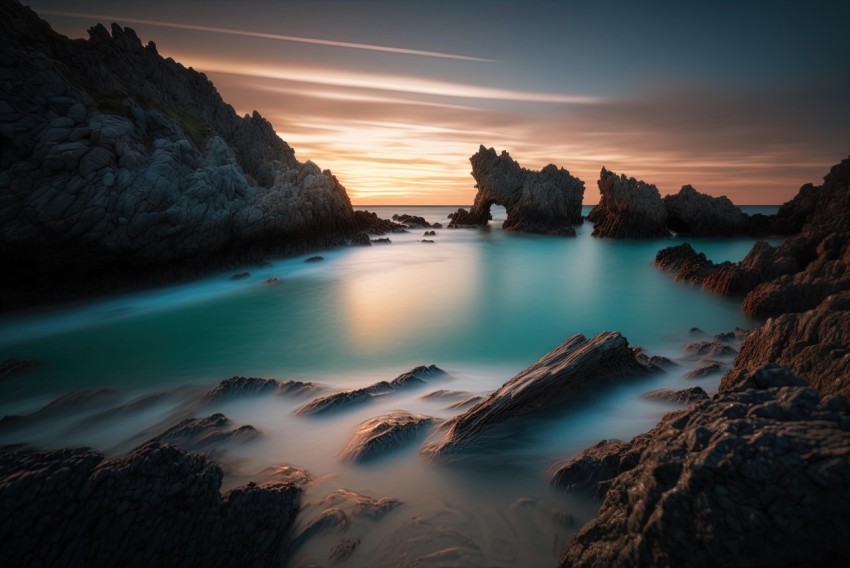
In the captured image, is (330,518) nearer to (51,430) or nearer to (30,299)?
(51,430)

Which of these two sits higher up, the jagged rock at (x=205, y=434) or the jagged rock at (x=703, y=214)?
the jagged rock at (x=703, y=214)

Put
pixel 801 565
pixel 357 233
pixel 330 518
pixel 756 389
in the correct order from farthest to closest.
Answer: pixel 357 233
pixel 330 518
pixel 756 389
pixel 801 565

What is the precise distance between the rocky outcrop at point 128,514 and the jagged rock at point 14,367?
8409 mm

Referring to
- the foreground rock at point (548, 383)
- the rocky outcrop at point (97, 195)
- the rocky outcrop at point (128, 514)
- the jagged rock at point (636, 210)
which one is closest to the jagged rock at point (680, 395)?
the foreground rock at point (548, 383)

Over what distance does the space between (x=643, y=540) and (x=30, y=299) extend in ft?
65.2

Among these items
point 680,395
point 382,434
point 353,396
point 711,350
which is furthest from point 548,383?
point 711,350

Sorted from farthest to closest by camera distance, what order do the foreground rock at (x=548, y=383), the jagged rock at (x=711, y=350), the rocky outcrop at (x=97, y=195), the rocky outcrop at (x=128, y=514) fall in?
the rocky outcrop at (x=97, y=195) → the jagged rock at (x=711, y=350) → the foreground rock at (x=548, y=383) → the rocky outcrop at (x=128, y=514)

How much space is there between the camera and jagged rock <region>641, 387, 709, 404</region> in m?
6.06

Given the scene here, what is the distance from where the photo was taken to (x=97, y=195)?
1530 cm

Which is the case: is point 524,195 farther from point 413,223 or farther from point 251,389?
point 251,389

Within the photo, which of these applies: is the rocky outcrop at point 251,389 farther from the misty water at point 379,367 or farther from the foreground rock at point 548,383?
the foreground rock at point 548,383

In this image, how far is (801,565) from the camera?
81.4 inches

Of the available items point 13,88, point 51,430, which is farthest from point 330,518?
point 13,88

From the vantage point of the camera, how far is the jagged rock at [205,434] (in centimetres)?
564
